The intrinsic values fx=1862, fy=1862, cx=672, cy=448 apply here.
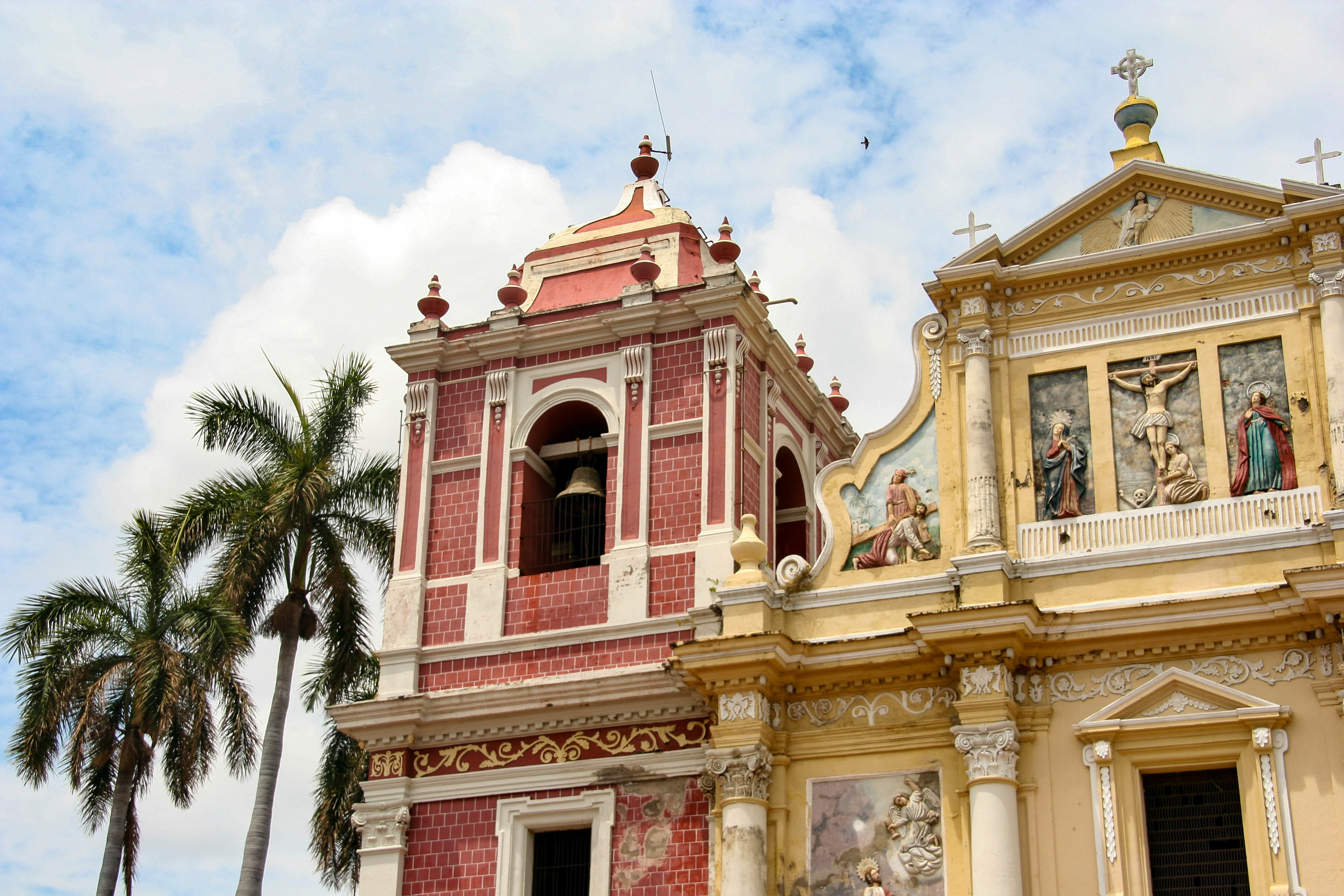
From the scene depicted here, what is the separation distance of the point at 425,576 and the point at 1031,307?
7.05 meters

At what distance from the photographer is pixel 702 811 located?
17.9m

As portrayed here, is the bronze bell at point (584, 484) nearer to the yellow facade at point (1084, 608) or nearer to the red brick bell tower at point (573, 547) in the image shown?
the red brick bell tower at point (573, 547)

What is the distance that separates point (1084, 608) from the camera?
17.0m

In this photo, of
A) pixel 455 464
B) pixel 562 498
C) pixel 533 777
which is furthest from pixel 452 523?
pixel 533 777

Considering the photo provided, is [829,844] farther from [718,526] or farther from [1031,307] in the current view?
[1031,307]

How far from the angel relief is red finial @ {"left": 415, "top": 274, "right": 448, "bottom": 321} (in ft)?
24.3

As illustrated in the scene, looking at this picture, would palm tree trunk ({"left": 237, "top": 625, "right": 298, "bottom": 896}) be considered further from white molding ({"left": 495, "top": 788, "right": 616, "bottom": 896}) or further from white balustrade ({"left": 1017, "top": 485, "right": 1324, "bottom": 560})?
white balustrade ({"left": 1017, "top": 485, "right": 1324, "bottom": 560})

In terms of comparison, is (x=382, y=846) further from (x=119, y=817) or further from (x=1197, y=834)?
(x=1197, y=834)

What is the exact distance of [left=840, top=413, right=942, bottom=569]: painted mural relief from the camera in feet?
59.8

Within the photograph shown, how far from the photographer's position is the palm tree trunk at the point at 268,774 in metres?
21.6

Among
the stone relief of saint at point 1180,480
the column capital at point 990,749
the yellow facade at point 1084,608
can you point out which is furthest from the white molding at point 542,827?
the stone relief of saint at point 1180,480

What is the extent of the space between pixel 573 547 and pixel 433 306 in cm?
340

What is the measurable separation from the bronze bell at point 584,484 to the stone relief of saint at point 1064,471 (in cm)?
497

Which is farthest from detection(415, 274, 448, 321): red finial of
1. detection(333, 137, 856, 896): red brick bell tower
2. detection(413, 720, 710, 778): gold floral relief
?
detection(413, 720, 710, 778): gold floral relief
